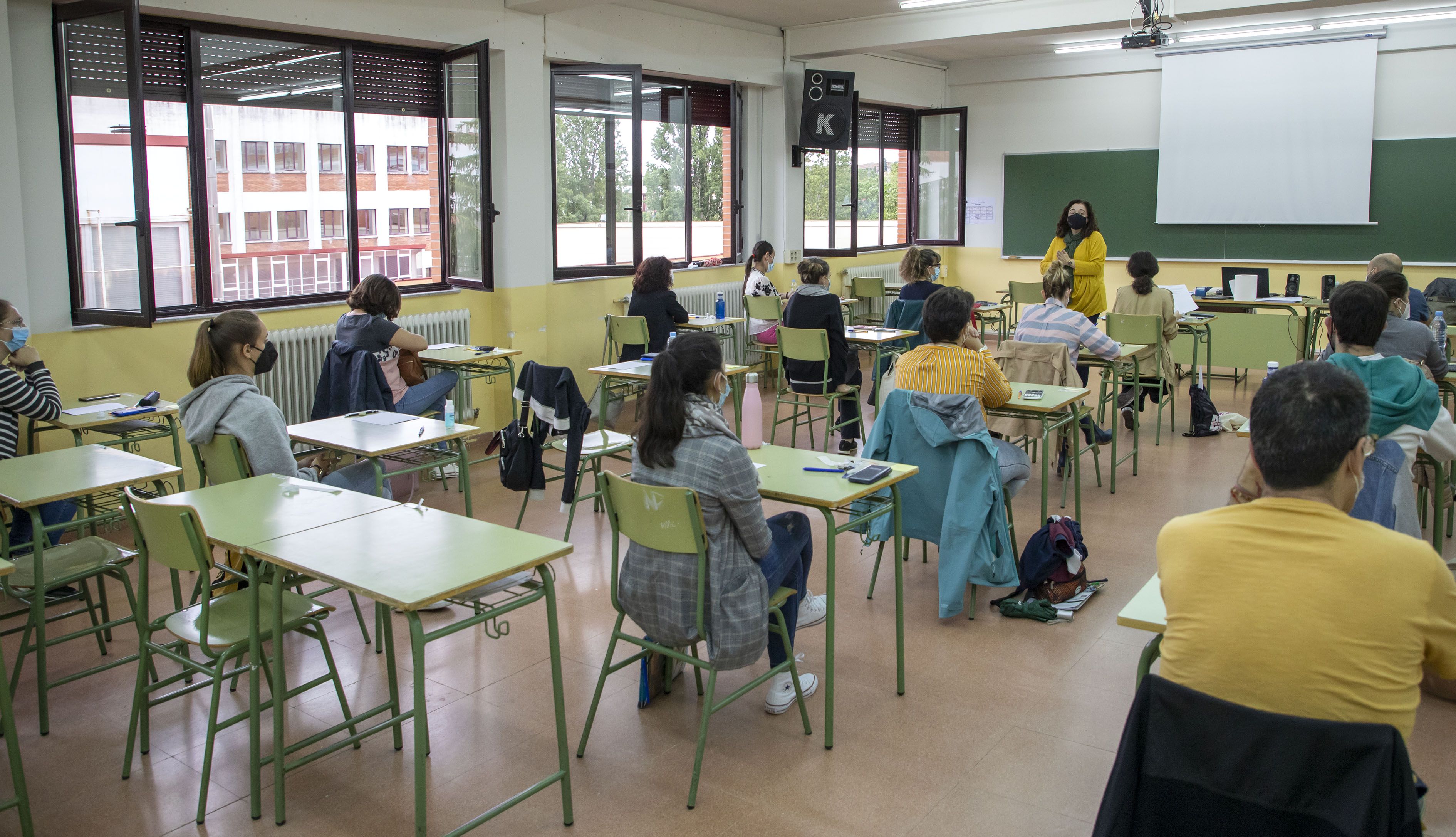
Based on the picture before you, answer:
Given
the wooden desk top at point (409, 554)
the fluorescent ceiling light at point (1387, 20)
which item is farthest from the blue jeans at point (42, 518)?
the fluorescent ceiling light at point (1387, 20)

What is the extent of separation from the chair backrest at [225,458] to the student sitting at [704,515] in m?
1.42

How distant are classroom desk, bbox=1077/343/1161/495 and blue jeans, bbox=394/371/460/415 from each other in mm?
3326

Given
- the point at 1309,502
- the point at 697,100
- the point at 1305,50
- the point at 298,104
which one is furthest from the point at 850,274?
the point at 1309,502

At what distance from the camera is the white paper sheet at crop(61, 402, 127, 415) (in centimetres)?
464

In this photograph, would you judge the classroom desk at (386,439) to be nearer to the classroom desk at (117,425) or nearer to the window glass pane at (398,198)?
the classroom desk at (117,425)

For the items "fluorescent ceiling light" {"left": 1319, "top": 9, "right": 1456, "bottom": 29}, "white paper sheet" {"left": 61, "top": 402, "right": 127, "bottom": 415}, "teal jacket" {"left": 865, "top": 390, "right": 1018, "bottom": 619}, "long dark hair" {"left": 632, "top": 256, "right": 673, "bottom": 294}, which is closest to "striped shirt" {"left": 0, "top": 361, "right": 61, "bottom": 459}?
"white paper sheet" {"left": 61, "top": 402, "right": 127, "bottom": 415}

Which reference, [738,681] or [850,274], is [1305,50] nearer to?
[850,274]

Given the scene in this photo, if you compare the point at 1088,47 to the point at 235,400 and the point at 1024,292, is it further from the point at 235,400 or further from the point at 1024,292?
the point at 235,400

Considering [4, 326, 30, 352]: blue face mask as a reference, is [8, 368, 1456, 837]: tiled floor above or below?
below

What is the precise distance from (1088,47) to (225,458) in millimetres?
9539

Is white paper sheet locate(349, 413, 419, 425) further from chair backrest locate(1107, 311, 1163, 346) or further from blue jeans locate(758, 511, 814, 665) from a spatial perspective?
chair backrest locate(1107, 311, 1163, 346)

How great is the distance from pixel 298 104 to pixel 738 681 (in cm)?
464

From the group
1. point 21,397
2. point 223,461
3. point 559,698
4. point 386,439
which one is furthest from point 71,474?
point 559,698

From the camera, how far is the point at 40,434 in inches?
195
